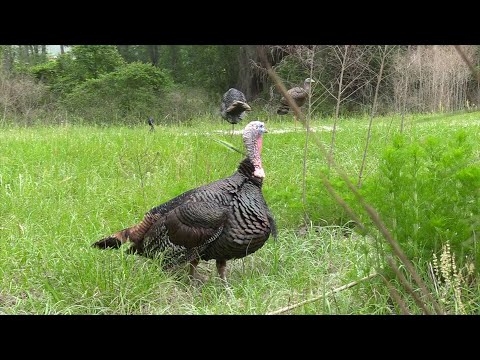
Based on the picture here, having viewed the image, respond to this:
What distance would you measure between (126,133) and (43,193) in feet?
10.8

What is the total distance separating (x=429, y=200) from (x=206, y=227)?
1149 millimetres

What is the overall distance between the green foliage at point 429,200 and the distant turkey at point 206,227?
2.32 feet

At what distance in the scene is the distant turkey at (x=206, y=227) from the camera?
3.06 meters

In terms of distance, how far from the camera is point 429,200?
107 inches

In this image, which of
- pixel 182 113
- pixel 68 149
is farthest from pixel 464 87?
pixel 68 149

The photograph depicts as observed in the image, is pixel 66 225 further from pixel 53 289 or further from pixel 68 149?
pixel 68 149

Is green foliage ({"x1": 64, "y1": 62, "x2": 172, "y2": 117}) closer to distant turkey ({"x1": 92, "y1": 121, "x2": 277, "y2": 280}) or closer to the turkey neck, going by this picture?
the turkey neck

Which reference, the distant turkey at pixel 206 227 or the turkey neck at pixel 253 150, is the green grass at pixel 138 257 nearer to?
the distant turkey at pixel 206 227

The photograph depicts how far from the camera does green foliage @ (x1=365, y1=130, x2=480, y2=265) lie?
258 cm

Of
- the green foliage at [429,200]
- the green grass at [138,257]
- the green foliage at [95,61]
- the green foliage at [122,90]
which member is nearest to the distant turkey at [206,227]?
the green grass at [138,257]

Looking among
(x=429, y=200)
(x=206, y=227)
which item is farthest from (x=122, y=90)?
(x=429, y=200)

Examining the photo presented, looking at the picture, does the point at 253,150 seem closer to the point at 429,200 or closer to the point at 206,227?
the point at 206,227

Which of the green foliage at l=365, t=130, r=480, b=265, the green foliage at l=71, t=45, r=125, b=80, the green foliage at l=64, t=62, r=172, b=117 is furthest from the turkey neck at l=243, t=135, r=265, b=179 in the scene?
the green foliage at l=71, t=45, r=125, b=80

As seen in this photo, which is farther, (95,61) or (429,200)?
(95,61)
